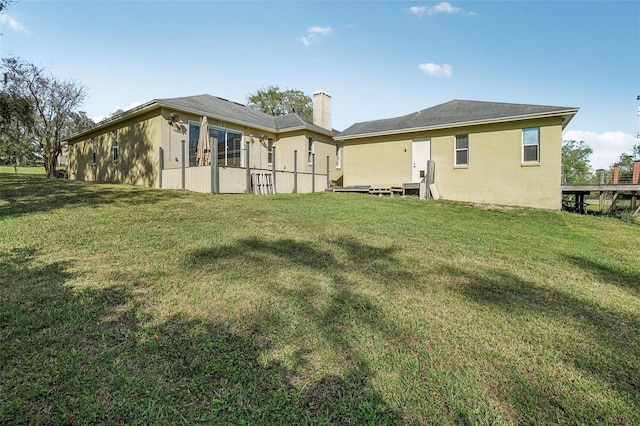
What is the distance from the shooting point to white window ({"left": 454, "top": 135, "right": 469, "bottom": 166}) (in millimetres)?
13688

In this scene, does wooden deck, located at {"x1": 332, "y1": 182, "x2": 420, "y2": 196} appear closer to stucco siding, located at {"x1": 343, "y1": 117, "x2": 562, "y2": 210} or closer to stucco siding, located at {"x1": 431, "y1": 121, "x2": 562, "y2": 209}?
stucco siding, located at {"x1": 343, "y1": 117, "x2": 562, "y2": 210}

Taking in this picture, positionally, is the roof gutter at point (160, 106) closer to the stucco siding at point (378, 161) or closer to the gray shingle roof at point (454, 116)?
the stucco siding at point (378, 161)

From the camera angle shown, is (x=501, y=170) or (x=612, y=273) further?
(x=501, y=170)

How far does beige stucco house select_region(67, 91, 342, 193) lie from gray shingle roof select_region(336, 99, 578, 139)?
292 cm

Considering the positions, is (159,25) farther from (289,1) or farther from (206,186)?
(206,186)

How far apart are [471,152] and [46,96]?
25971 mm

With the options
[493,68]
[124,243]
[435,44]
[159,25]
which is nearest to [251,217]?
[124,243]

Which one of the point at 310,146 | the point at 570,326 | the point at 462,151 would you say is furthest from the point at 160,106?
the point at 570,326

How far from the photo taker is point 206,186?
432 inches

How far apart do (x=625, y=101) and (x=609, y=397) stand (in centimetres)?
2955

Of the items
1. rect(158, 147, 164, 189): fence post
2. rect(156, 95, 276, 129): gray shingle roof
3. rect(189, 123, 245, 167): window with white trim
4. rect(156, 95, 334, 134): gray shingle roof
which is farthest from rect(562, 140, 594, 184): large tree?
rect(158, 147, 164, 189): fence post

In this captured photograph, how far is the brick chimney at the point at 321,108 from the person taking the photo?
19.5 metres

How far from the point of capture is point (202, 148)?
11828 mm

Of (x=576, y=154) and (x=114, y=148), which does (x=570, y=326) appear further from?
(x=576, y=154)
